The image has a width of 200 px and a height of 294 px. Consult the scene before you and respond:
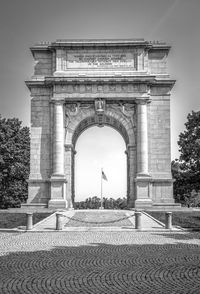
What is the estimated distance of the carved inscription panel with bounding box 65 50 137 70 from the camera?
132 feet

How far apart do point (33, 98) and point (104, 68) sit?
765 centimetres

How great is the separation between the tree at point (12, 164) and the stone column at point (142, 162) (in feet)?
64.8

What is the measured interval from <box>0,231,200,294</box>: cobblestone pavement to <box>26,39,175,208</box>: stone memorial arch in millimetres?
18992

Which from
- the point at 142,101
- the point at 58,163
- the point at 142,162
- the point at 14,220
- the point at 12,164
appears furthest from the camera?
the point at 12,164

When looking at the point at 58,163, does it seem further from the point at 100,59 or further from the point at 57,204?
the point at 100,59

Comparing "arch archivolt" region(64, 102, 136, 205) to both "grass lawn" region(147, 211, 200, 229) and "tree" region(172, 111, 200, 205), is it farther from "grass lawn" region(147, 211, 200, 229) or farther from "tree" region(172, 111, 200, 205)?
"tree" region(172, 111, 200, 205)

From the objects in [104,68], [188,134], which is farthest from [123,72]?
[188,134]

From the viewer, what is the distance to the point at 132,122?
39.9 meters

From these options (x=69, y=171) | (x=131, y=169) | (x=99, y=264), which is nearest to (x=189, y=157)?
(x=131, y=169)

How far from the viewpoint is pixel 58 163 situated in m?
38.7

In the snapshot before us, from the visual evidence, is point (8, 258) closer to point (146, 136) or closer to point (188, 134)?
point (146, 136)

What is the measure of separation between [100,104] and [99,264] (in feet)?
91.9

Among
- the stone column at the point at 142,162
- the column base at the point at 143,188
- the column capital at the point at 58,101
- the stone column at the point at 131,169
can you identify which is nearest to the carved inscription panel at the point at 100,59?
the column capital at the point at 58,101

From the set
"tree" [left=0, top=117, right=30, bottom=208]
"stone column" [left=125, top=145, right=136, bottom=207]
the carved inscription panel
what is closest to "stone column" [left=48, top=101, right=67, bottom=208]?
the carved inscription panel
